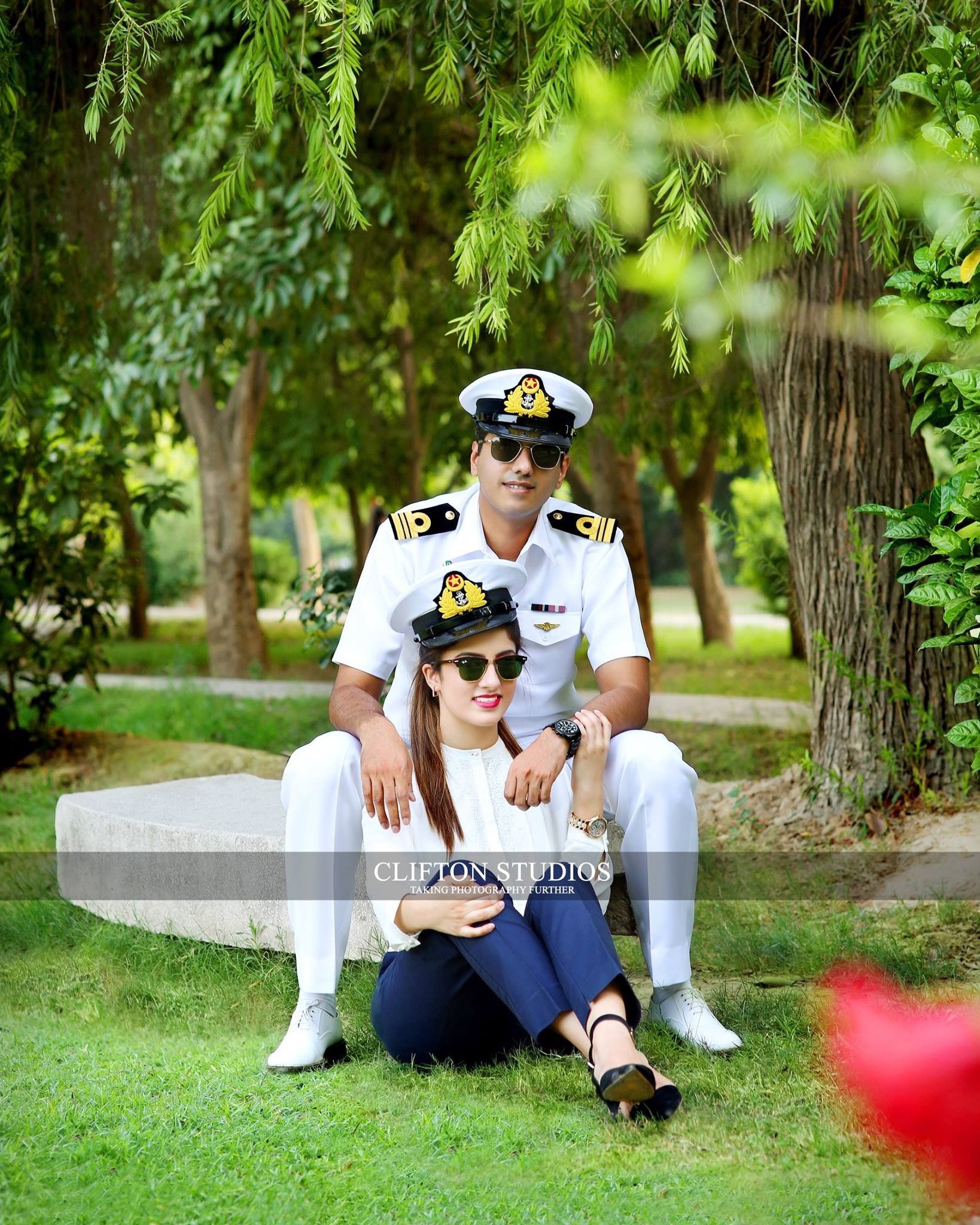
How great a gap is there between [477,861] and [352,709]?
0.59 m

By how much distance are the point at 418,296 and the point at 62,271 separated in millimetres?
7401

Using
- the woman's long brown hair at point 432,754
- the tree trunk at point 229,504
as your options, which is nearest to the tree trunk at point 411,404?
the tree trunk at point 229,504

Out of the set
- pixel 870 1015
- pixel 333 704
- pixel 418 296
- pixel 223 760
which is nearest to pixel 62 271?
pixel 223 760

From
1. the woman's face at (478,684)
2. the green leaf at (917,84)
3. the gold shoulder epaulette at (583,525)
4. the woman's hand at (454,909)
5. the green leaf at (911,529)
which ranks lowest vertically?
the woman's hand at (454,909)

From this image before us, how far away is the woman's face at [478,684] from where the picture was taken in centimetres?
318

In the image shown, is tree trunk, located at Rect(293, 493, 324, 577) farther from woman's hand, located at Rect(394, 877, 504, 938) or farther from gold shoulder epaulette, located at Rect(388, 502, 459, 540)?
woman's hand, located at Rect(394, 877, 504, 938)

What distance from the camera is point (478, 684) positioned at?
125 inches

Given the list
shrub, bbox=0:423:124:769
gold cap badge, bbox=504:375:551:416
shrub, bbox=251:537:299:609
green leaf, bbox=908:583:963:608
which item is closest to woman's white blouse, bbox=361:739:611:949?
gold cap badge, bbox=504:375:551:416

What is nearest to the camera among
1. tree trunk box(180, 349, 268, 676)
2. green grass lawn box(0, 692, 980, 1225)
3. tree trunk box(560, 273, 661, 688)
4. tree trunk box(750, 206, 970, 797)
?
green grass lawn box(0, 692, 980, 1225)

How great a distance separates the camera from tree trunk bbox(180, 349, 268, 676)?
11.9 m

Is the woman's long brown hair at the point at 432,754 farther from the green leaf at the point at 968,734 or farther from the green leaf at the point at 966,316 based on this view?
the green leaf at the point at 966,316

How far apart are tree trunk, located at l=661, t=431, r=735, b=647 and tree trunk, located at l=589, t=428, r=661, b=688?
1.34 meters

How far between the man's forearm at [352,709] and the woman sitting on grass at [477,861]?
0.21 metres

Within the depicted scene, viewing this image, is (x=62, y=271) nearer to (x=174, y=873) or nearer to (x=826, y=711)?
(x=174, y=873)
